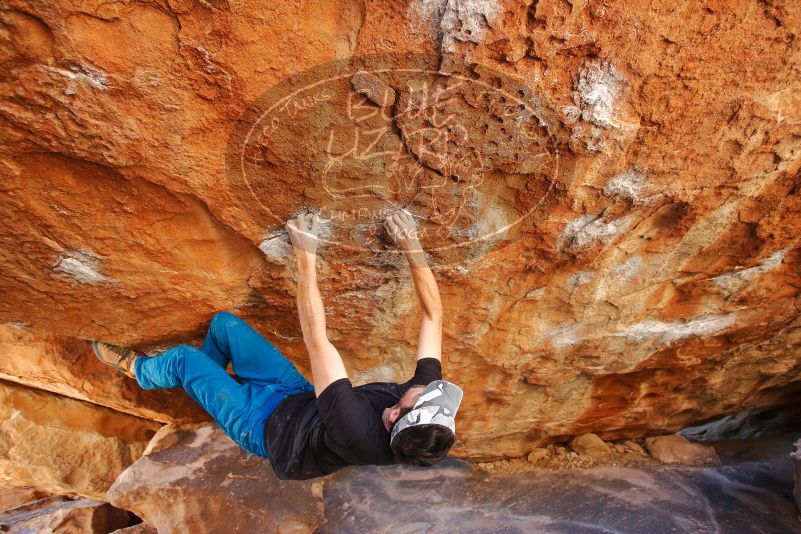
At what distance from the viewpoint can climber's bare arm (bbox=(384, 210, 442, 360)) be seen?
87.0 inches

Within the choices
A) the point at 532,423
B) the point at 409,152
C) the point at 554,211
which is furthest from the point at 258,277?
the point at 532,423

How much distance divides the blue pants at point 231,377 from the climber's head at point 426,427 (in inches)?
31.1

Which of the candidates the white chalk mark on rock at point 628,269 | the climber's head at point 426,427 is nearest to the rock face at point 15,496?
the climber's head at point 426,427

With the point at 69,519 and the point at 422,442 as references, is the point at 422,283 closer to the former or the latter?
the point at 422,442

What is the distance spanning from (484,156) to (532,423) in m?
2.70

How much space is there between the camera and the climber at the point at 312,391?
190 centimetres

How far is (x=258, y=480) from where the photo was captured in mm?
3330

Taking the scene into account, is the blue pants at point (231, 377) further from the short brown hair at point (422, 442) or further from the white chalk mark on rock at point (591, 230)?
the white chalk mark on rock at point (591, 230)

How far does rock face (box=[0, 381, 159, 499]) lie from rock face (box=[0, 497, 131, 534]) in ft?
2.11

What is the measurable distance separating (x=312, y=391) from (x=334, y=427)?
554 millimetres

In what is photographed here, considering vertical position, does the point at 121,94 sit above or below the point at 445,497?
above

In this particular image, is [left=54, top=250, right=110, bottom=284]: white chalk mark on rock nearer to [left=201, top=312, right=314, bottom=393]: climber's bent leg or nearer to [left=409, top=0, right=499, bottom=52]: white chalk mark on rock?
[left=201, top=312, right=314, bottom=393]: climber's bent leg


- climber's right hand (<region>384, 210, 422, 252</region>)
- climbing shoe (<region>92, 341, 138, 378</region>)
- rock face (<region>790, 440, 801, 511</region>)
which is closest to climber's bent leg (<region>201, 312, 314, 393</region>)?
climbing shoe (<region>92, 341, 138, 378</region>)

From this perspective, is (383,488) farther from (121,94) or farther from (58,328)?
(121,94)
